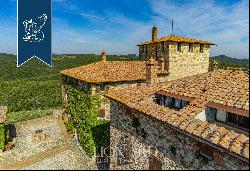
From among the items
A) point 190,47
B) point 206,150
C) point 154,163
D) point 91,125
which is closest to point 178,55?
point 190,47

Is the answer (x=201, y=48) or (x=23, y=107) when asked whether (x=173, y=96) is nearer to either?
(x=201, y=48)

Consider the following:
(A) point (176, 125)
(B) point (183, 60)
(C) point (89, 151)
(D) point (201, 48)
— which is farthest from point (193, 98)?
(D) point (201, 48)

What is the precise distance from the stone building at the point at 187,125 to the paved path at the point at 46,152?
18.8 ft

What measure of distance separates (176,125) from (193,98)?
99.0 inches

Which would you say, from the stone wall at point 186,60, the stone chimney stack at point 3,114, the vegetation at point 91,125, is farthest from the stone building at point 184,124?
the stone chimney stack at point 3,114

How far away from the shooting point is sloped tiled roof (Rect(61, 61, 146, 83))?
20.1 metres

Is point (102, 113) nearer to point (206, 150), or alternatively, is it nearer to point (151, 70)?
point (151, 70)

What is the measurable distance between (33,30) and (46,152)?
13448mm

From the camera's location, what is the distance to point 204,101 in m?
10.5

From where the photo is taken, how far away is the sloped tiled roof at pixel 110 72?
65.9 ft

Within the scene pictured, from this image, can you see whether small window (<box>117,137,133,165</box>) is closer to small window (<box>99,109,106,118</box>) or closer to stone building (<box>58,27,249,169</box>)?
stone building (<box>58,27,249,169</box>)

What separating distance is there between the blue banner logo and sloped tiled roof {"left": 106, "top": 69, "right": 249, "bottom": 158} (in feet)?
14.5

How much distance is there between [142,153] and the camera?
11430mm

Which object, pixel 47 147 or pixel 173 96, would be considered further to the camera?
pixel 47 147
